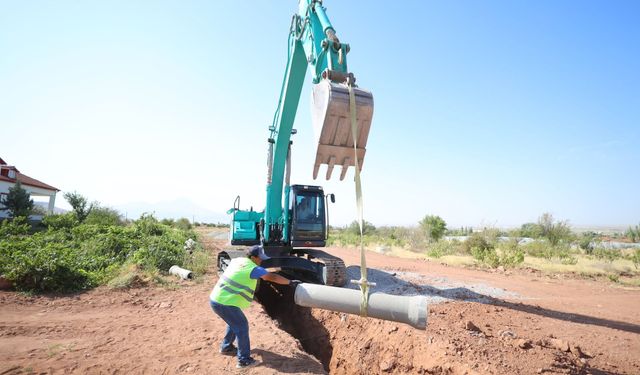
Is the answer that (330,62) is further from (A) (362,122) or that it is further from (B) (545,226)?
(B) (545,226)

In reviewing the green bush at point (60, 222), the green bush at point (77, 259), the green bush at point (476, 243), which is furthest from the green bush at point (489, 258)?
the green bush at point (60, 222)

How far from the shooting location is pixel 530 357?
465 centimetres

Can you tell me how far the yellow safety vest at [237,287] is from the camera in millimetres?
4883

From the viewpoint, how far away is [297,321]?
29.1ft

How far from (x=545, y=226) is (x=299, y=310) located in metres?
26.0

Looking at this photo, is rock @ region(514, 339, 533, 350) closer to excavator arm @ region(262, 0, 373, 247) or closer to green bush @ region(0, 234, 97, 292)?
excavator arm @ region(262, 0, 373, 247)

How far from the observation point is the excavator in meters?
5.95

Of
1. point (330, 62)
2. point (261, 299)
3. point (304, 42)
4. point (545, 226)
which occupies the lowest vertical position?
point (261, 299)

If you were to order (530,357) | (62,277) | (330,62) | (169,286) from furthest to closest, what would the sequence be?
(169,286) → (62,277) → (330,62) → (530,357)

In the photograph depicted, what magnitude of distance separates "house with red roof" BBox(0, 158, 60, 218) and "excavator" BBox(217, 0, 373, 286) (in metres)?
27.0

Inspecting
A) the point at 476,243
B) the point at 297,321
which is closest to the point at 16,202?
the point at 297,321

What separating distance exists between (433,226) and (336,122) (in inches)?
1186

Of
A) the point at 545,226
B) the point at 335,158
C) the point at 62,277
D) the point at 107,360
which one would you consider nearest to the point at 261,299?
the point at 62,277

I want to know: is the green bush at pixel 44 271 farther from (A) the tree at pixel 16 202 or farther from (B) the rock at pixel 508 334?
(A) the tree at pixel 16 202
